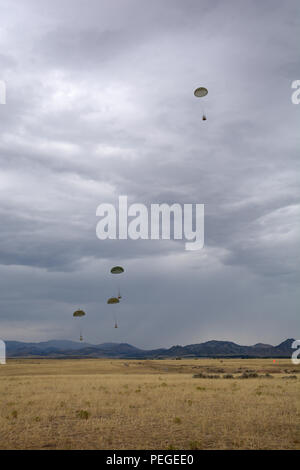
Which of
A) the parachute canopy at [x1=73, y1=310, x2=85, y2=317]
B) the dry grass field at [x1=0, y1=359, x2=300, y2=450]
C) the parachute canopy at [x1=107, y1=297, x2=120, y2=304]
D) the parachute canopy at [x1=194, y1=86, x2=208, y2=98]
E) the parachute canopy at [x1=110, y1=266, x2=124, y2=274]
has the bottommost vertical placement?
the dry grass field at [x1=0, y1=359, x2=300, y2=450]

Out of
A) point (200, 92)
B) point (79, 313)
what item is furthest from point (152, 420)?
point (79, 313)

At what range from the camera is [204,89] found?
32.1 metres

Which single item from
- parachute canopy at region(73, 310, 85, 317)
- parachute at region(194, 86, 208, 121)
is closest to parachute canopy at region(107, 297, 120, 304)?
parachute canopy at region(73, 310, 85, 317)

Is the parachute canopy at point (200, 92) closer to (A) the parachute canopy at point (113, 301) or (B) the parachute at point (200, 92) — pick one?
(B) the parachute at point (200, 92)

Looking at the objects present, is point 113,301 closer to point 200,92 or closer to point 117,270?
point 117,270

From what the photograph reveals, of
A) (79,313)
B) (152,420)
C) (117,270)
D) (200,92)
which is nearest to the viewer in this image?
(152,420)

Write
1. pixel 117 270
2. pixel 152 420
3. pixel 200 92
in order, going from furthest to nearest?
pixel 117 270 < pixel 200 92 < pixel 152 420

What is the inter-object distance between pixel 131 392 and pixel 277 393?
10.4m

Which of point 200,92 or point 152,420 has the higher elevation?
point 200,92

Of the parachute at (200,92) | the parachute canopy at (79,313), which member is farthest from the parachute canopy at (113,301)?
the parachute at (200,92)

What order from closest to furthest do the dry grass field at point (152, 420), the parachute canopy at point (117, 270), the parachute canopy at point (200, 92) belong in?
the dry grass field at point (152, 420) → the parachute canopy at point (200, 92) → the parachute canopy at point (117, 270)

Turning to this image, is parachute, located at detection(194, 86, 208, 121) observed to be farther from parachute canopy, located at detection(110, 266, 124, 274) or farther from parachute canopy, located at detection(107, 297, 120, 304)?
parachute canopy, located at detection(107, 297, 120, 304)

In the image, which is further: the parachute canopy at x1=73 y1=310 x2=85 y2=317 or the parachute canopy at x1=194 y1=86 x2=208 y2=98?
the parachute canopy at x1=73 y1=310 x2=85 y2=317

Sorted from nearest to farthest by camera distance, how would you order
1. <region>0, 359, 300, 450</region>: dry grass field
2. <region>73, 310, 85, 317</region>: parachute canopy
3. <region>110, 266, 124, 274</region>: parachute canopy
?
<region>0, 359, 300, 450</region>: dry grass field, <region>110, 266, 124, 274</region>: parachute canopy, <region>73, 310, 85, 317</region>: parachute canopy
